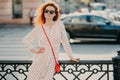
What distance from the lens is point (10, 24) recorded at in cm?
3391

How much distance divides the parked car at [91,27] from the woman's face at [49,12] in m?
13.4

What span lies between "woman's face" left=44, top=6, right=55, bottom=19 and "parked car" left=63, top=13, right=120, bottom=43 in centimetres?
A: 1337

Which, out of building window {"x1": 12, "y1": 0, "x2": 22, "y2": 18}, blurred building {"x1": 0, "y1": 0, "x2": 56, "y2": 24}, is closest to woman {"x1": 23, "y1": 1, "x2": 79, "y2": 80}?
blurred building {"x1": 0, "y1": 0, "x2": 56, "y2": 24}

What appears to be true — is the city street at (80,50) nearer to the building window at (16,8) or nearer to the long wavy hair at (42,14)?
the long wavy hair at (42,14)

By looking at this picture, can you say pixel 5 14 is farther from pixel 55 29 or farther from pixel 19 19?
pixel 55 29

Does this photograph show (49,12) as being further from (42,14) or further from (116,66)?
(116,66)

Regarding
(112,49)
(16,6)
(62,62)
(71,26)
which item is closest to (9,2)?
(16,6)

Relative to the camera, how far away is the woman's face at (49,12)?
19.5 feet

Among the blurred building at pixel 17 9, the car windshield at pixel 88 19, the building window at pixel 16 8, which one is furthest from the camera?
the building window at pixel 16 8

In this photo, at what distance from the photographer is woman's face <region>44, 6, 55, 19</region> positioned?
5934 millimetres

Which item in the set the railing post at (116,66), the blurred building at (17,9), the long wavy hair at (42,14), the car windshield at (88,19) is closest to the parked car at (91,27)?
the car windshield at (88,19)

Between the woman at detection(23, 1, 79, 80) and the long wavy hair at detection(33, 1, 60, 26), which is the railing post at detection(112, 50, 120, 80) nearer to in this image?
the woman at detection(23, 1, 79, 80)

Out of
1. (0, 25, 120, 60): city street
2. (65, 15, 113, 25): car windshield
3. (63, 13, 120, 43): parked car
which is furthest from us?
(65, 15, 113, 25): car windshield

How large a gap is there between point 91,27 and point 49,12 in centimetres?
1350
